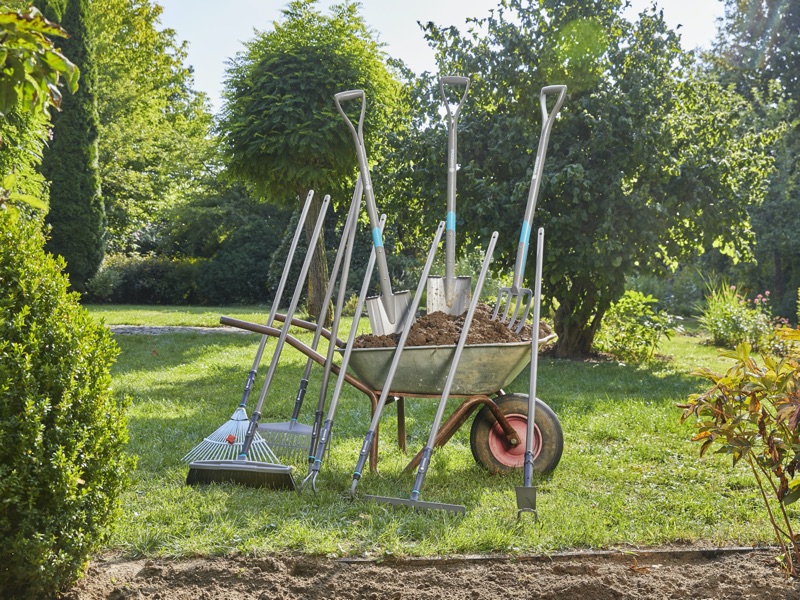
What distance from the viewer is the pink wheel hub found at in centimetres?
376

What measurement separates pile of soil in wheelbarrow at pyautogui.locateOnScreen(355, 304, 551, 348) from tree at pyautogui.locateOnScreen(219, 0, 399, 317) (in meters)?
5.37

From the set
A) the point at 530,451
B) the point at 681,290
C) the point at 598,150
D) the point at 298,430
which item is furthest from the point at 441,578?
the point at 681,290

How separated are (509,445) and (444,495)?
0.56 meters

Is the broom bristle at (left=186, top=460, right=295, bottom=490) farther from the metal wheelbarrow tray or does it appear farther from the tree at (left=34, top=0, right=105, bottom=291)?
the tree at (left=34, top=0, right=105, bottom=291)

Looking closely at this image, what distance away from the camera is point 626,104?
737cm

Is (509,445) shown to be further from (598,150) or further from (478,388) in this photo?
(598,150)

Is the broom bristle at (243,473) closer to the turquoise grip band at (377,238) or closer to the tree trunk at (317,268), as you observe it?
the turquoise grip band at (377,238)

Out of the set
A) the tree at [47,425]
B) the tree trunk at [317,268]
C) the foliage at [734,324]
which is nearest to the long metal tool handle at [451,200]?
the tree at [47,425]

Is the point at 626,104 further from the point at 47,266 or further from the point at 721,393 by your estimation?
the point at 47,266

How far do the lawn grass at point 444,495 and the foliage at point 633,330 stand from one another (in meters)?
2.44

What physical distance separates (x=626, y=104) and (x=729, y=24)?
18.6 metres

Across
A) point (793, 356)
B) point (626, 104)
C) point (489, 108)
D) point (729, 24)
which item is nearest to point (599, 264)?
point (626, 104)

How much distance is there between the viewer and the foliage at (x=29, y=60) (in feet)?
5.25

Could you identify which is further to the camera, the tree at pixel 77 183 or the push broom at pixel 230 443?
the tree at pixel 77 183
